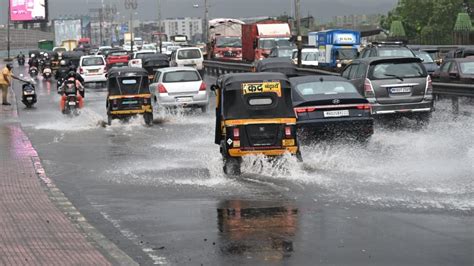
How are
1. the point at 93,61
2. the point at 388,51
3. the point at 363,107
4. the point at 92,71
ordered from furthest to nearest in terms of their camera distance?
the point at 93,61 → the point at 92,71 → the point at 388,51 → the point at 363,107

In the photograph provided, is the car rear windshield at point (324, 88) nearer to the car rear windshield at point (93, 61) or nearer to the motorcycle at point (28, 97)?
the motorcycle at point (28, 97)

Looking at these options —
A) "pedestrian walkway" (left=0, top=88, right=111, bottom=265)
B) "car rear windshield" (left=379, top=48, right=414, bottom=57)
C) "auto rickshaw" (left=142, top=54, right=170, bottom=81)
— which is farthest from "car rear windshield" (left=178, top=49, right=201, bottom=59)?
"pedestrian walkway" (left=0, top=88, right=111, bottom=265)

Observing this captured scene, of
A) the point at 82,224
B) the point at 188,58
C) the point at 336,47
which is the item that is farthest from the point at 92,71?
the point at 82,224

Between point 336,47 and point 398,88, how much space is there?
24880mm

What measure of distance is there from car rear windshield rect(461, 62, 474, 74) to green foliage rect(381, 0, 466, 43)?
60342 mm

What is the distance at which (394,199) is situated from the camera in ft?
34.6

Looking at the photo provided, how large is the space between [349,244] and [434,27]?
319 feet

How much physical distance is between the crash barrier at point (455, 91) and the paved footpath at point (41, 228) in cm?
1426

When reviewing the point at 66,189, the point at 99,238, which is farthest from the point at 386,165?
the point at 99,238

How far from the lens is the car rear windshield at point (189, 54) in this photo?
50.7 m

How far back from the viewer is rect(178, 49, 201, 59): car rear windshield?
50.7m

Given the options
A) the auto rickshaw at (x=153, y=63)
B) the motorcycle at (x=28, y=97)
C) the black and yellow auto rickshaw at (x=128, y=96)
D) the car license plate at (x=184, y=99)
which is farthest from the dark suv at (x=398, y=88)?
the auto rickshaw at (x=153, y=63)

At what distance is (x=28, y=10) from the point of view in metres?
121

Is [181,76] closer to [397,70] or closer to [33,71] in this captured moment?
[397,70]
